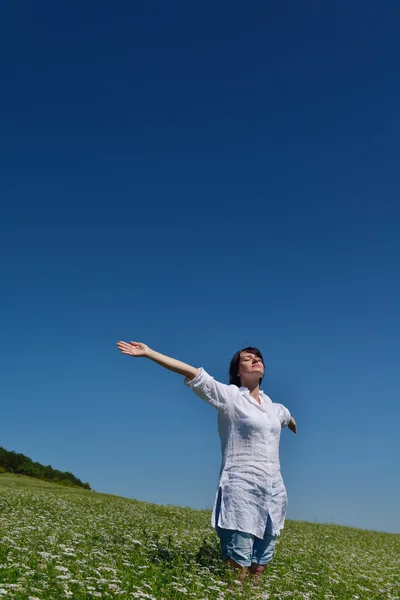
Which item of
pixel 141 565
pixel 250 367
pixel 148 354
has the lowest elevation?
pixel 141 565

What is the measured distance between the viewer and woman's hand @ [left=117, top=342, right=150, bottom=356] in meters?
7.10

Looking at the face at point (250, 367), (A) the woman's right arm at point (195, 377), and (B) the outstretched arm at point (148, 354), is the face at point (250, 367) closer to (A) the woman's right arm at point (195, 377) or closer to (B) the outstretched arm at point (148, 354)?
(A) the woman's right arm at point (195, 377)

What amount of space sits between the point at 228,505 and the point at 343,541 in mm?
14910

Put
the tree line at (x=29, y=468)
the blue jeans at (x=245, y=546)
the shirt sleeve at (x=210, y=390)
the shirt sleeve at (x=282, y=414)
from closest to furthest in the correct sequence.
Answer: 1. the blue jeans at (x=245, y=546)
2. the shirt sleeve at (x=210, y=390)
3. the shirt sleeve at (x=282, y=414)
4. the tree line at (x=29, y=468)

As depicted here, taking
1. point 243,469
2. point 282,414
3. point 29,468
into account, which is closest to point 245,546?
point 243,469

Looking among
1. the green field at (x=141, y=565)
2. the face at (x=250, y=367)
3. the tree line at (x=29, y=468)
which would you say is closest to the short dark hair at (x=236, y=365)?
the face at (x=250, y=367)

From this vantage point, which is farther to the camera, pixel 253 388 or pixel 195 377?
pixel 253 388

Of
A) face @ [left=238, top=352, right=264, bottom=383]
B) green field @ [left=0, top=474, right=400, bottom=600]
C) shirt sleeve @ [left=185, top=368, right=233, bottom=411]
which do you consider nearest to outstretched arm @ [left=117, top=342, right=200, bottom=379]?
shirt sleeve @ [left=185, top=368, right=233, bottom=411]

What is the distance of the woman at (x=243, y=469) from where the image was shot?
278 inches

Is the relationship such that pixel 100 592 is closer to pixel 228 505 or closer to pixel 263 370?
pixel 228 505

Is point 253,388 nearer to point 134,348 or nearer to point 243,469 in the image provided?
point 243,469

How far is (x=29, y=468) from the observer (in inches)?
1553

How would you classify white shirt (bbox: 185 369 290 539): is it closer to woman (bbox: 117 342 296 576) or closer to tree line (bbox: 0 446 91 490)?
woman (bbox: 117 342 296 576)

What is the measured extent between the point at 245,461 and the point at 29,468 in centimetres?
3563
